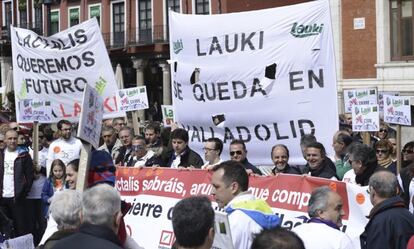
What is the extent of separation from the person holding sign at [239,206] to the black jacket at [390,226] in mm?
941

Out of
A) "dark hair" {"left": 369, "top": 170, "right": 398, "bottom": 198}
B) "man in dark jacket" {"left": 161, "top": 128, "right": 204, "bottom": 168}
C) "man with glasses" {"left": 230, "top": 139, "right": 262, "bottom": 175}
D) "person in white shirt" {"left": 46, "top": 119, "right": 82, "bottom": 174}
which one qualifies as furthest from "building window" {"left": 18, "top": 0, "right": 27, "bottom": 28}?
"dark hair" {"left": 369, "top": 170, "right": 398, "bottom": 198}

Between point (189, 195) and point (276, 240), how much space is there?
5683mm

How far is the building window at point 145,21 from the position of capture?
1794 inches

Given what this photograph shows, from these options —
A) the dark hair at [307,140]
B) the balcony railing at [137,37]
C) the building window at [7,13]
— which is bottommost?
the dark hair at [307,140]

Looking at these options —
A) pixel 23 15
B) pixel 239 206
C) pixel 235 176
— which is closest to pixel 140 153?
pixel 235 176

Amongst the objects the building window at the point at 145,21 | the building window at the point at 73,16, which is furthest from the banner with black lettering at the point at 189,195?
the building window at the point at 73,16

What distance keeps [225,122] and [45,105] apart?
415 centimetres

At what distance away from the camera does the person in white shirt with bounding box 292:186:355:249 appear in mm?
5121

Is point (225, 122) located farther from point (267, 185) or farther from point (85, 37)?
point (85, 37)

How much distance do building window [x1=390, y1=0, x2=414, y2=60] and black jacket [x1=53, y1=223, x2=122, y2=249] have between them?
79.5 feet

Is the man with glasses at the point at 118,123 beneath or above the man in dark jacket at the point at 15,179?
above

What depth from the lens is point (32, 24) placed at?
52.9 meters

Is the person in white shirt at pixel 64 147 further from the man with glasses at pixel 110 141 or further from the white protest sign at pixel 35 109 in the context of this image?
the white protest sign at pixel 35 109

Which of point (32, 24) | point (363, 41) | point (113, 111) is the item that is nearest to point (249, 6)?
point (363, 41)
